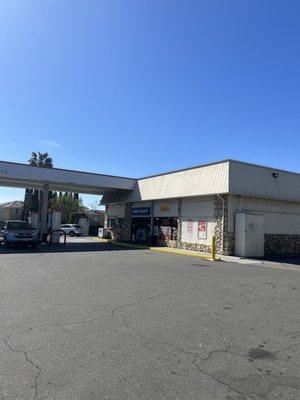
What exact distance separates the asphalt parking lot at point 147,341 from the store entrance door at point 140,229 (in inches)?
823

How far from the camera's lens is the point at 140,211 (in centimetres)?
3334

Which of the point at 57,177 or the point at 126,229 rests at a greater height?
the point at 57,177

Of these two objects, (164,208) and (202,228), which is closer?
(202,228)

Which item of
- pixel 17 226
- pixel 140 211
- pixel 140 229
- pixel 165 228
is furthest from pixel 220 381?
pixel 140 229

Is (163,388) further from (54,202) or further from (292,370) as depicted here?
(54,202)

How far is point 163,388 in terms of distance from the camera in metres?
4.32

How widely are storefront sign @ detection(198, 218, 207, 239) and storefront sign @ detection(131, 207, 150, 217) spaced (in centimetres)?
738

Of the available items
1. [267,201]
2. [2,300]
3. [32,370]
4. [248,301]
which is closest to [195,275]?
[248,301]

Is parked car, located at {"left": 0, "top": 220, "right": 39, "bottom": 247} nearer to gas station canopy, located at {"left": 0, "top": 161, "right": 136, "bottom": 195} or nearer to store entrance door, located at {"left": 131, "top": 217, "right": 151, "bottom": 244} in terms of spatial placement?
gas station canopy, located at {"left": 0, "top": 161, "right": 136, "bottom": 195}

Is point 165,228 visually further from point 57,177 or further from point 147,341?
point 147,341

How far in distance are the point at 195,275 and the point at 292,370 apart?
347 inches

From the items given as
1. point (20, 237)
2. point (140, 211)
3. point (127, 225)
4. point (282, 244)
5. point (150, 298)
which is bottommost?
point (150, 298)

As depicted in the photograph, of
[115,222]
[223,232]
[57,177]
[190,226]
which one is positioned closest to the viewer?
[223,232]

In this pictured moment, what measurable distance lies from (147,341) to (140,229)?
2761 cm
